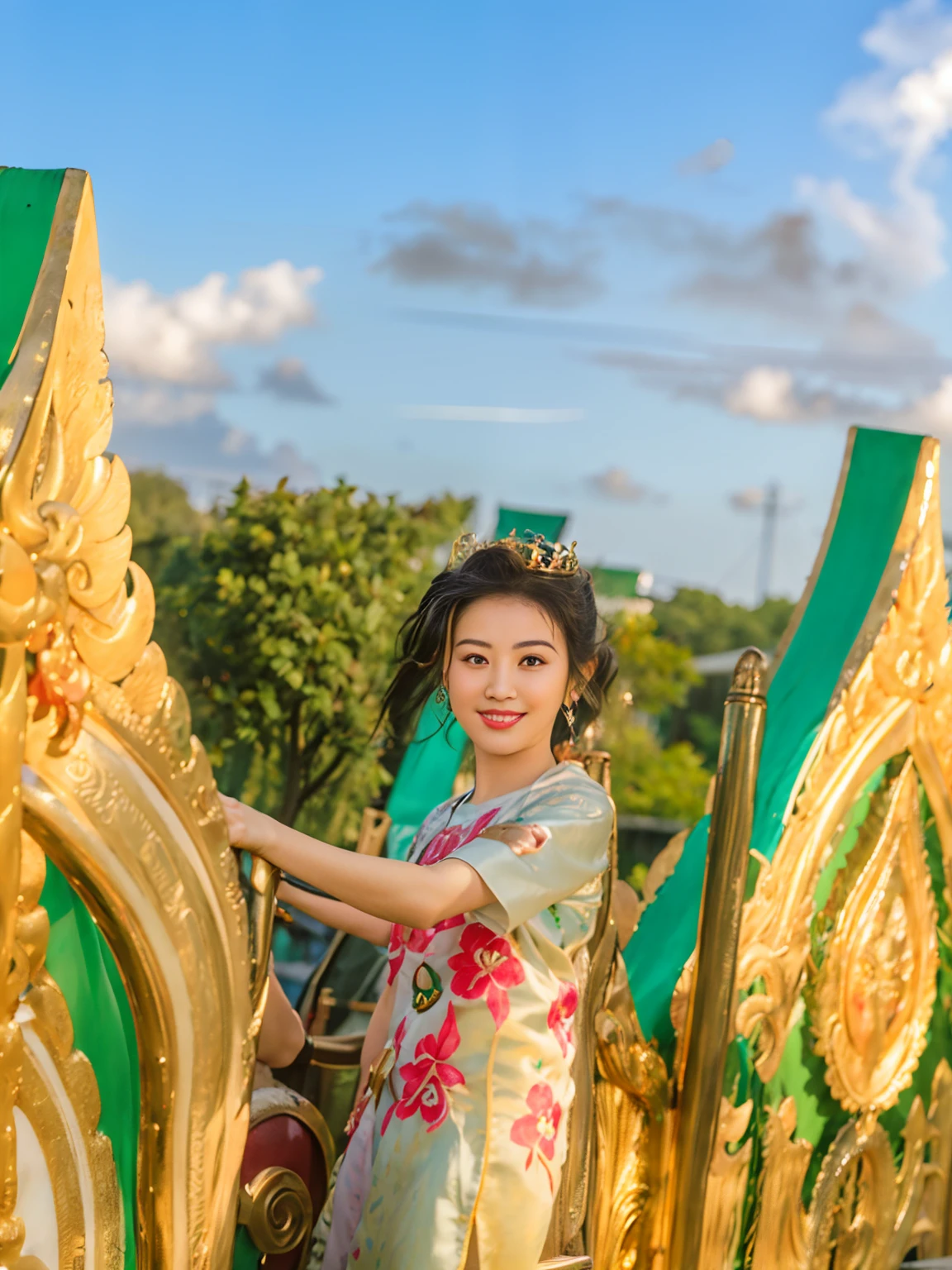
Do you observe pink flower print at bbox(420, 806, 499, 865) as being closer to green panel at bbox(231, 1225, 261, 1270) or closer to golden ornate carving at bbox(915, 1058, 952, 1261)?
green panel at bbox(231, 1225, 261, 1270)

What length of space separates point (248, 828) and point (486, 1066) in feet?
1.33

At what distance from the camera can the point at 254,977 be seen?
1277 mm

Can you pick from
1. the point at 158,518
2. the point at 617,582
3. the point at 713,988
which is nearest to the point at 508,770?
the point at 713,988

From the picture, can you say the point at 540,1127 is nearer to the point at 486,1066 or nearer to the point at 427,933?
the point at 486,1066

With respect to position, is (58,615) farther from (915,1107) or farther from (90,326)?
(915,1107)

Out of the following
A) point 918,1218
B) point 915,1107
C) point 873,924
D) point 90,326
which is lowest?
point 918,1218

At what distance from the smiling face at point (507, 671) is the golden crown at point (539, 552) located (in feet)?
0.19

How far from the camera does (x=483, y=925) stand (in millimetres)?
1472

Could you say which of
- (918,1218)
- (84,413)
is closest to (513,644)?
(84,413)

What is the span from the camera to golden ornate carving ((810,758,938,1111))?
2.14 m

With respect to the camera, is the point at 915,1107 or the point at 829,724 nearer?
the point at 829,724

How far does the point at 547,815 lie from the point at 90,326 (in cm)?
70

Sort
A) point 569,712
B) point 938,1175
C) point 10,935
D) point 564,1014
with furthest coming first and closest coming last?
point 938,1175, point 569,712, point 564,1014, point 10,935

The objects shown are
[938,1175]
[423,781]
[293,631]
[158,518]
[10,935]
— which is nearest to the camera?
[10,935]
